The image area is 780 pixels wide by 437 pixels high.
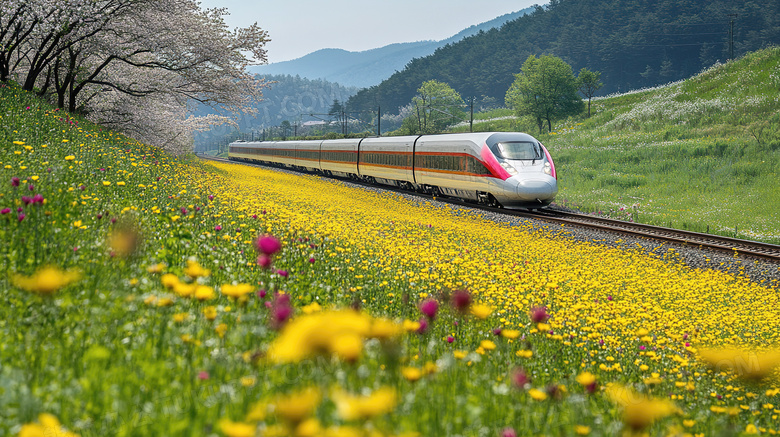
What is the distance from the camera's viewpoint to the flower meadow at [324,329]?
225 centimetres

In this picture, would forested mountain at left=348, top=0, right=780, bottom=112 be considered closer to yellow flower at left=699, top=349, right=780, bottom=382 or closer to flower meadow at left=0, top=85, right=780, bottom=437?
flower meadow at left=0, top=85, right=780, bottom=437

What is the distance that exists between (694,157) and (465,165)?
17.2 metres

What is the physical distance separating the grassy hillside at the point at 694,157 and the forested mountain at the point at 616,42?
62.1 m

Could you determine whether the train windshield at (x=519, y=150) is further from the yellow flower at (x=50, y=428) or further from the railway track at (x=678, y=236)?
the yellow flower at (x=50, y=428)

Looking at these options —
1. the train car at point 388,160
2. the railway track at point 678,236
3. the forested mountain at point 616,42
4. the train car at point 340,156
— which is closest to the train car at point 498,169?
the railway track at point 678,236

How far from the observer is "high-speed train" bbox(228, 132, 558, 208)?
63.0ft

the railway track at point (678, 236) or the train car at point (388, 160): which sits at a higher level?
the train car at point (388, 160)

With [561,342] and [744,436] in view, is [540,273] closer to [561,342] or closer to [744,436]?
[561,342]

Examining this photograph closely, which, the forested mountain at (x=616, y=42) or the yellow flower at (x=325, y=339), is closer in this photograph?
the yellow flower at (x=325, y=339)

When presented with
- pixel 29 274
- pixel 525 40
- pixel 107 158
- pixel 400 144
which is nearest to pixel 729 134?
pixel 400 144

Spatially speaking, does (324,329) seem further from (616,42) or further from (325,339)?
(616,42)

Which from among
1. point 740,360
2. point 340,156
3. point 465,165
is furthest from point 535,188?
point 340,156

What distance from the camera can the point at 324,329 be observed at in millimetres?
1607

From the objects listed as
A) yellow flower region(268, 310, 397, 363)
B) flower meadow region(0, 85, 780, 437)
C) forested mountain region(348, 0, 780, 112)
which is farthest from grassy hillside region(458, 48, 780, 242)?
forested mountain region(348, 0, 780, 112)
